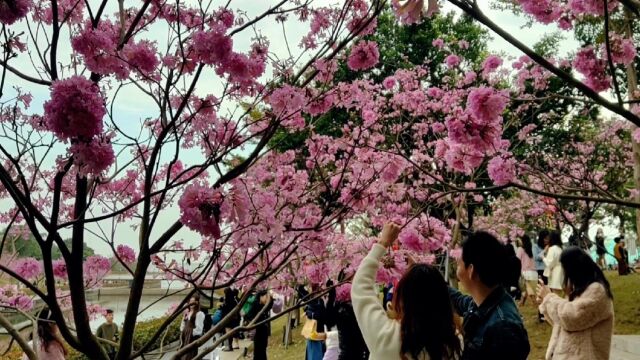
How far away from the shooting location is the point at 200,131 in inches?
110

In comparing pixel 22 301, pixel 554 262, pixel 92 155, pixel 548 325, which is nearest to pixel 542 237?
pixel 548 325

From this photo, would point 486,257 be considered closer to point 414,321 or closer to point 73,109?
point 414,321

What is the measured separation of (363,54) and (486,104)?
3.05ft

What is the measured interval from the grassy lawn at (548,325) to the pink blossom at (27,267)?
6156mm

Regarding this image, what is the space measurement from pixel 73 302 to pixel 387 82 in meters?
8.36

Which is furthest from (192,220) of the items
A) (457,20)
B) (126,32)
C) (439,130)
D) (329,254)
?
(457,20)

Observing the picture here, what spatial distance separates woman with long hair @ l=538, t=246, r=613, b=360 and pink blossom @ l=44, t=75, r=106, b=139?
2.62 m

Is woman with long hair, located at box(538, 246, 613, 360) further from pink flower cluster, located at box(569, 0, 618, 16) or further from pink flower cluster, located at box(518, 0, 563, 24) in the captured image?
pink flower cluster, located at box(518, 0, 563, 24)

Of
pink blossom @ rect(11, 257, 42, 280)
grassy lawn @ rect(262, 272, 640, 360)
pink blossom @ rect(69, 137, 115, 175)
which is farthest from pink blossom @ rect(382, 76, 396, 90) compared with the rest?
pink blossom @ rect(69, 137, 115, 175)

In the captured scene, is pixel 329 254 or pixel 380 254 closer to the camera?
pixel 380 254

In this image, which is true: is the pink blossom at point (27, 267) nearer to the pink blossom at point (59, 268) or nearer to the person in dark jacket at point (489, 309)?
the pink blossom at point (59, 268)

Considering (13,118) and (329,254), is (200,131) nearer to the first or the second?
(13,118)

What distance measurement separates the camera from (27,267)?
181 inches

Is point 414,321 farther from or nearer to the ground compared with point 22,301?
nearer to the ground
